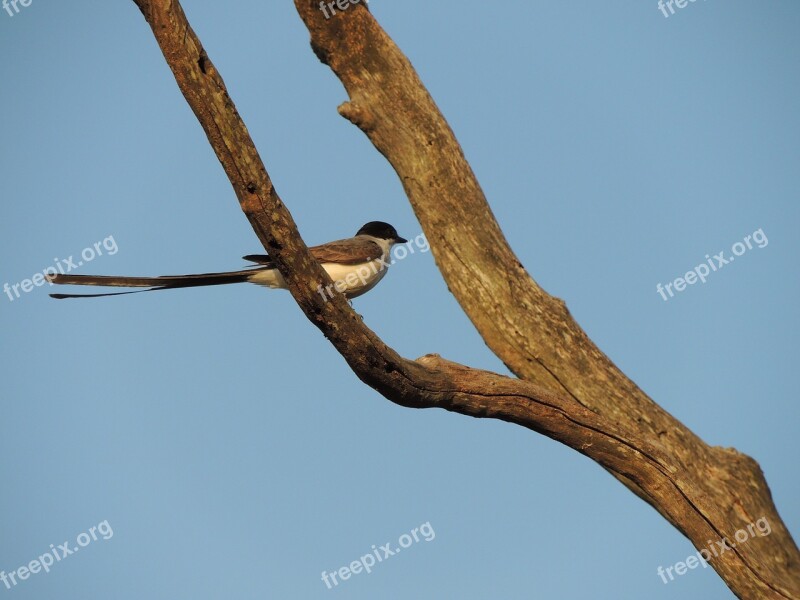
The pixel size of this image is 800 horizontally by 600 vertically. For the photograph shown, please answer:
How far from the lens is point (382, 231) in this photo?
8.36 metres

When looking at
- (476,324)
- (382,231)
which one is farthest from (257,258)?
(382,231)

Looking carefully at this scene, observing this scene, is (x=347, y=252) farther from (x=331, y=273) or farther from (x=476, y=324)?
(x=476, y=324)

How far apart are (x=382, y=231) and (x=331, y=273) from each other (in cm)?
135

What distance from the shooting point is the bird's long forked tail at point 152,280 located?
466 cm

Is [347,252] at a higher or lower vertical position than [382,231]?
lower

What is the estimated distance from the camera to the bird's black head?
8352 mm

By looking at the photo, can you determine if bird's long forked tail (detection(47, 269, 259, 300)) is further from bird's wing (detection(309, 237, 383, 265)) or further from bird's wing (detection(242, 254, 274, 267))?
bird's wing (detection(309, 237, 383, 265))

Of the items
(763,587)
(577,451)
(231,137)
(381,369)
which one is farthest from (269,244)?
(763,587)

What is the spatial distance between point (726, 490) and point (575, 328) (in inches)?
65.4

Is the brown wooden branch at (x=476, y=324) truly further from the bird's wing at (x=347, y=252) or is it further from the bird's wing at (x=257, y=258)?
the bird's wing at (x=257, y=258)

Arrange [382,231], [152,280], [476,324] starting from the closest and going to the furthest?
[152,280]
[476,324]
[382,231]

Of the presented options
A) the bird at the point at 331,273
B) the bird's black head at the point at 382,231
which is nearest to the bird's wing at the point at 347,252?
the bird at the point at 331,273

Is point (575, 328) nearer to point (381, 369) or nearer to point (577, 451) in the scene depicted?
point (577, 451)

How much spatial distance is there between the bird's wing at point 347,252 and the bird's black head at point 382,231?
2.57ft
